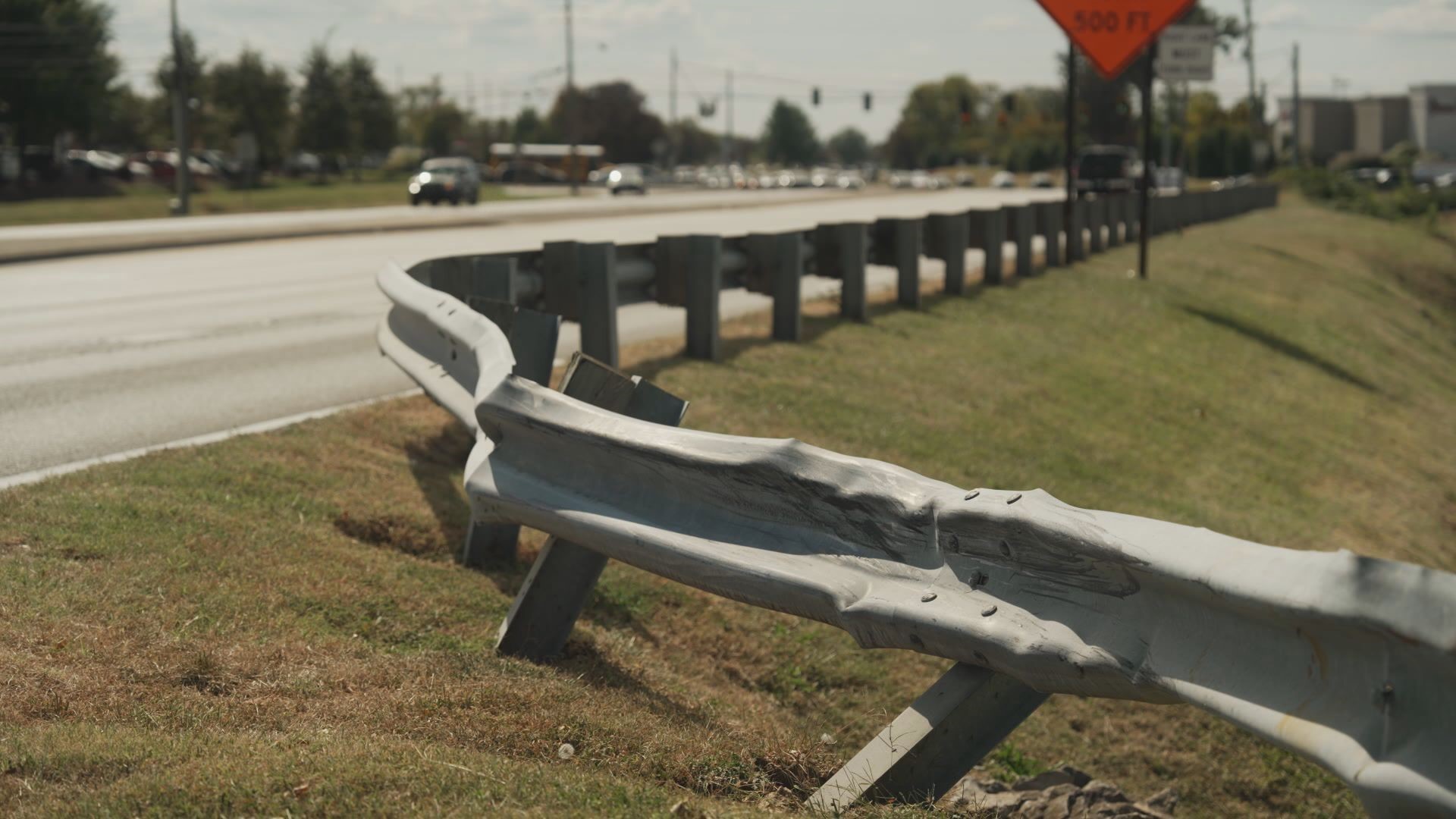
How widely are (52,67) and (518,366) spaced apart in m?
63.0

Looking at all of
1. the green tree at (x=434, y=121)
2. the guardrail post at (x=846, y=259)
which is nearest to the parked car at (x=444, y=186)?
the guardrail post at (x=846, y=259)

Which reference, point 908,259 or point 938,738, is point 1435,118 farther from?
point 938,738

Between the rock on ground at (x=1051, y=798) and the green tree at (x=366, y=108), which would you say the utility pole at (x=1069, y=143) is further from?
the green tree at (x=366, y=108)

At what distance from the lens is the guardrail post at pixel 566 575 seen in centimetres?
445

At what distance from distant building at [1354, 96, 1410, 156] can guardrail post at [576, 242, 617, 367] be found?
12879 centimetres

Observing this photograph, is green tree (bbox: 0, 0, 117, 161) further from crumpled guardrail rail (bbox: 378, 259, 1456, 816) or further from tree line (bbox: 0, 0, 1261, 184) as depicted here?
crumpled guardrail rail (bbox: 378, 259, 1456, 816)

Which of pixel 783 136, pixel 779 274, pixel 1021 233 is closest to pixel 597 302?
pixel 779 274

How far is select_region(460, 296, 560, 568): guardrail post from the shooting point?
5.61m

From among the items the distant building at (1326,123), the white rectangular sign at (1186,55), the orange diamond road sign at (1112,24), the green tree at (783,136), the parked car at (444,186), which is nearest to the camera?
the orange diamond road sign at (1112,24)

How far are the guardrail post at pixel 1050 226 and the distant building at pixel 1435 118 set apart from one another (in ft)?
380

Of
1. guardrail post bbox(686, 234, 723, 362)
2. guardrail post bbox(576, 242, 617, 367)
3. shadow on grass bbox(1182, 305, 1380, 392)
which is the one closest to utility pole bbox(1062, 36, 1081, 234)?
shadow on grass bbox(1182, 305, 1380, 392)

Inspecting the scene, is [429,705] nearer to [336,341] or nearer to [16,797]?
[16,797]

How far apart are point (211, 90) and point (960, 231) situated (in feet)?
207

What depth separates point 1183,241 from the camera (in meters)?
28.2
